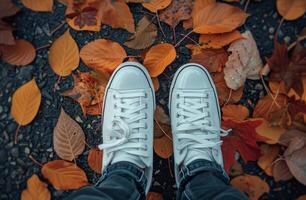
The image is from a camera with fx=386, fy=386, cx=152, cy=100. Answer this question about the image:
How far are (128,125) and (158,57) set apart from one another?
0.72ft

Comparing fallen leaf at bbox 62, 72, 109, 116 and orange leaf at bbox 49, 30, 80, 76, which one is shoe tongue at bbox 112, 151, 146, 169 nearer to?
fallen leaf at bbox 62, 72, 109, 116

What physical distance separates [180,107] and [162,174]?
0.21 m

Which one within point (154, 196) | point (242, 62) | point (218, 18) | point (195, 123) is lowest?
point (154, 196)

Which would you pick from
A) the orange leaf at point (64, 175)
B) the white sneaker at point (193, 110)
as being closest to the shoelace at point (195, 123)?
the white sneaker at point (193, 110)

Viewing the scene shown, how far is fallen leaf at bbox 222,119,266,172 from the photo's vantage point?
112cm

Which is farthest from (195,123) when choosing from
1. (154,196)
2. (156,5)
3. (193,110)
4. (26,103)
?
(26,103)

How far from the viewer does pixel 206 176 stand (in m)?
0.97

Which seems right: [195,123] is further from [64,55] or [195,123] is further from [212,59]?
[64,55]

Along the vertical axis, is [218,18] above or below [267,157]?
above

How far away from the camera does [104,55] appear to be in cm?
115

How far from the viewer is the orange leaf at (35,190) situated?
116 centimetres

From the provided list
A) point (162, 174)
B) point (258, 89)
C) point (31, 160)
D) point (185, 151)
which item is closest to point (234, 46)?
point (258, 89)

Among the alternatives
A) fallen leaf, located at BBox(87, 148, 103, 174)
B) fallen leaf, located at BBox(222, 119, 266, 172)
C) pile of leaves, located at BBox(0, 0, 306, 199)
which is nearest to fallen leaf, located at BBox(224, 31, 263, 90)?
pile of leaves, located at BBox(0, 0, 306, 199)

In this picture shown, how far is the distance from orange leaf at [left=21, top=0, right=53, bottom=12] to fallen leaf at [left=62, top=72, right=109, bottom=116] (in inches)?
8.9
